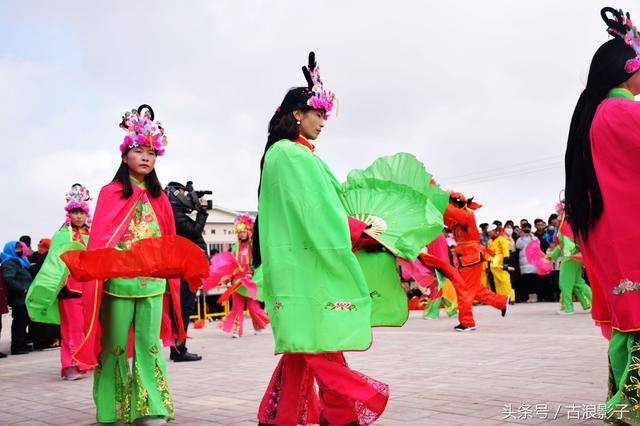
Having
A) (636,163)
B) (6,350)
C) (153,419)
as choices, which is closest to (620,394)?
(636,163)

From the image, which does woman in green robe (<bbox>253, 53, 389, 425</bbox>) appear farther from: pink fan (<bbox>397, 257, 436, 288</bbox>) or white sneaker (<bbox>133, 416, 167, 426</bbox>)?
white sneaker (<bbox>133, 416, 167, 426</bbox>)

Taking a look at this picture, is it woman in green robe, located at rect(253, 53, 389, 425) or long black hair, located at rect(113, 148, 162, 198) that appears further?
long black hair, located at rect(113, 148, 162, 198)

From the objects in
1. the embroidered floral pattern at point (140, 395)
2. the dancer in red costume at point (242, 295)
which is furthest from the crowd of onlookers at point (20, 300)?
the embroidered floral pattern at point (140, 395)

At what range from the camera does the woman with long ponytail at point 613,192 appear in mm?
3764

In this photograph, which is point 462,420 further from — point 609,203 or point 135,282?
point 135,282

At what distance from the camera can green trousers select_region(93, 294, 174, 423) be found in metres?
4.88

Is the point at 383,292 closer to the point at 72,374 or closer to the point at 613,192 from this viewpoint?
the point at 613,192

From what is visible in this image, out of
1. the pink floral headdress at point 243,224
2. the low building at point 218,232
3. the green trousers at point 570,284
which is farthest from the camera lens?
the low building at point 218,232

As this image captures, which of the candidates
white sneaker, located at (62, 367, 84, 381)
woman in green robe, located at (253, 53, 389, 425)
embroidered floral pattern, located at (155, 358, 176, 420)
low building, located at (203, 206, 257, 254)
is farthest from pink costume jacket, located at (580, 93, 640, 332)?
low building, located at (203, 206, 257, 254)

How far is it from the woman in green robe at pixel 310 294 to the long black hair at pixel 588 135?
1.31 meters

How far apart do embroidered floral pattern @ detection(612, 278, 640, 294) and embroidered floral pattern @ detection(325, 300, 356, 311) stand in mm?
1470

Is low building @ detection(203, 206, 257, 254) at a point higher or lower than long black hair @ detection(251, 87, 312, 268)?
higher

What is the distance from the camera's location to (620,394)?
3789 mm

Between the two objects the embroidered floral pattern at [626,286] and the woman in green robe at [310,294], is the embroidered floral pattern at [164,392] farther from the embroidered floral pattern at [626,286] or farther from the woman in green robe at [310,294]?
the embroidered floral pattern at [626,286]
